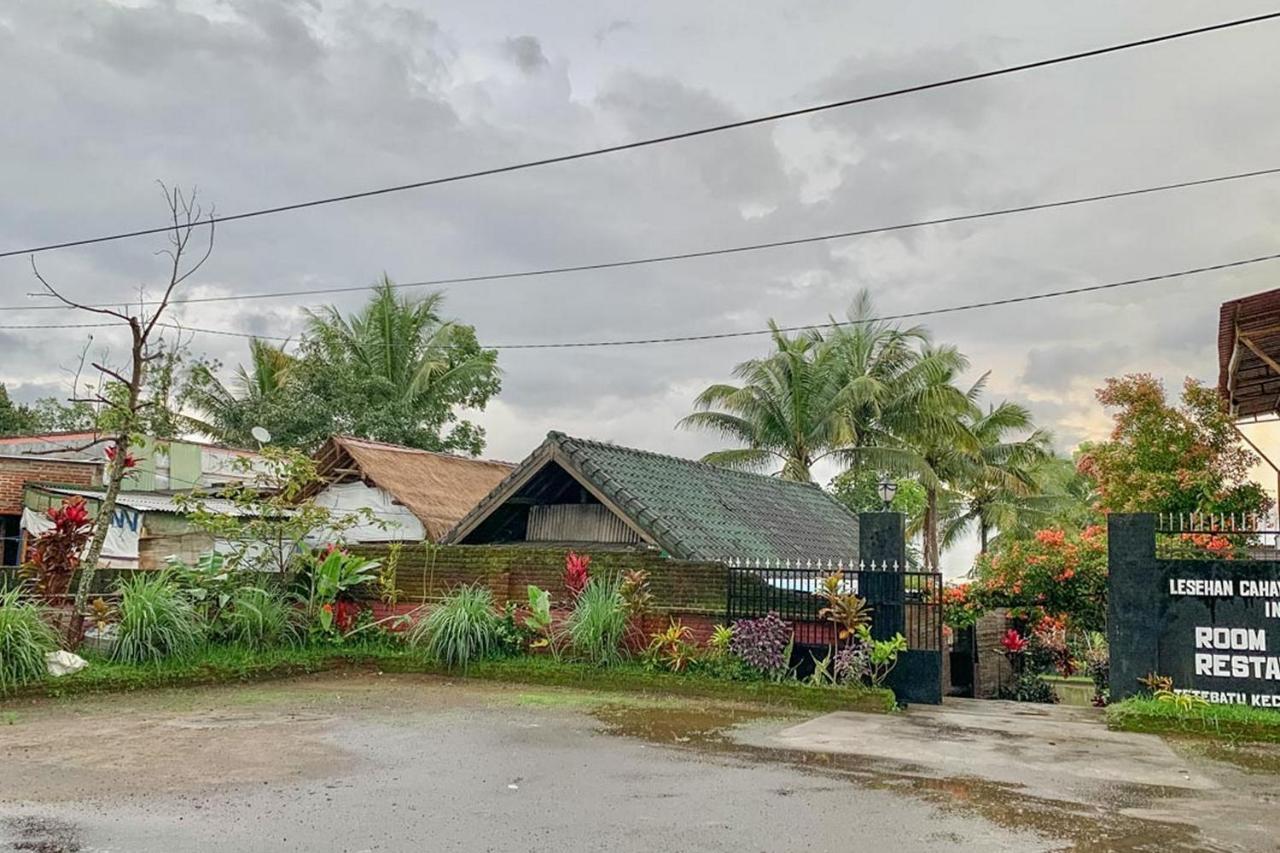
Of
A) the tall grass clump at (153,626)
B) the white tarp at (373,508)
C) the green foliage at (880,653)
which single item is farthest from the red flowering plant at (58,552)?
the green foliage at (880,653)

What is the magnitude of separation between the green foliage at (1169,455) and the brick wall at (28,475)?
21.4m

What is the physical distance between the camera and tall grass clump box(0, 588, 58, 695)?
10.2m

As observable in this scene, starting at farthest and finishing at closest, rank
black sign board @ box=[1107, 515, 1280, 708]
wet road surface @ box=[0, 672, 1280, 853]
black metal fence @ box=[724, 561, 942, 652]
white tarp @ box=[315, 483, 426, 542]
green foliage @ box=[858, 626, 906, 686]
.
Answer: white tarp @ box=[315, 483, 426, 542]
black metal fence @ box=[724, 561, 942, 652]
green foliage @ box=[858, 626, 906, 686]
black sign board @ box=[1107, 515, 1280, 708]
wet road surface @ box=[0, 672, 1280, 853]

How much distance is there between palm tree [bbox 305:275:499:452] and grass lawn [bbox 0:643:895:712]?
586 inches

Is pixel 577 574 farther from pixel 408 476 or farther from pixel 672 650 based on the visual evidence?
pixel 408 476

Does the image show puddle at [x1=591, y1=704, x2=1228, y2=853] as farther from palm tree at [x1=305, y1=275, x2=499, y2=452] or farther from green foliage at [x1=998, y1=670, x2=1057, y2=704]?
palm tree at [x1=305, y1=275, x2=499, y2=452]

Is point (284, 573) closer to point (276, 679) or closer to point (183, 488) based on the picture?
point (276, 679)

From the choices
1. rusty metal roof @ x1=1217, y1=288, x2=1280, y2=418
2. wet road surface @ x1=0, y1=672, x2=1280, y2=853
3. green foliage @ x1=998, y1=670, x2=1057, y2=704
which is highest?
rusty metal roof @ x1=1217, y1=288, x2=1280, y2=418

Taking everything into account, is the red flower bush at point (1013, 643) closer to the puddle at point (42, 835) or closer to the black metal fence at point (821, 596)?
the black metal fence at point (821, 596)

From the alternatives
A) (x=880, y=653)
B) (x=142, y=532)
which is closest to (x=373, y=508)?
(x=142, y=532)

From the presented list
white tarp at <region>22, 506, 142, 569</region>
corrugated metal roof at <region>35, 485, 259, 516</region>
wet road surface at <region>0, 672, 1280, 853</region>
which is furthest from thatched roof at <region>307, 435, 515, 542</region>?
wet road surface at <region>0, 672, 1280, 853</region>

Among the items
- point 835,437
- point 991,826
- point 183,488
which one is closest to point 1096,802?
point 991,826

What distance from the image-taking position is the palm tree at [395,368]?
91.3 ft

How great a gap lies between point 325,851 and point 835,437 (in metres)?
21.2
